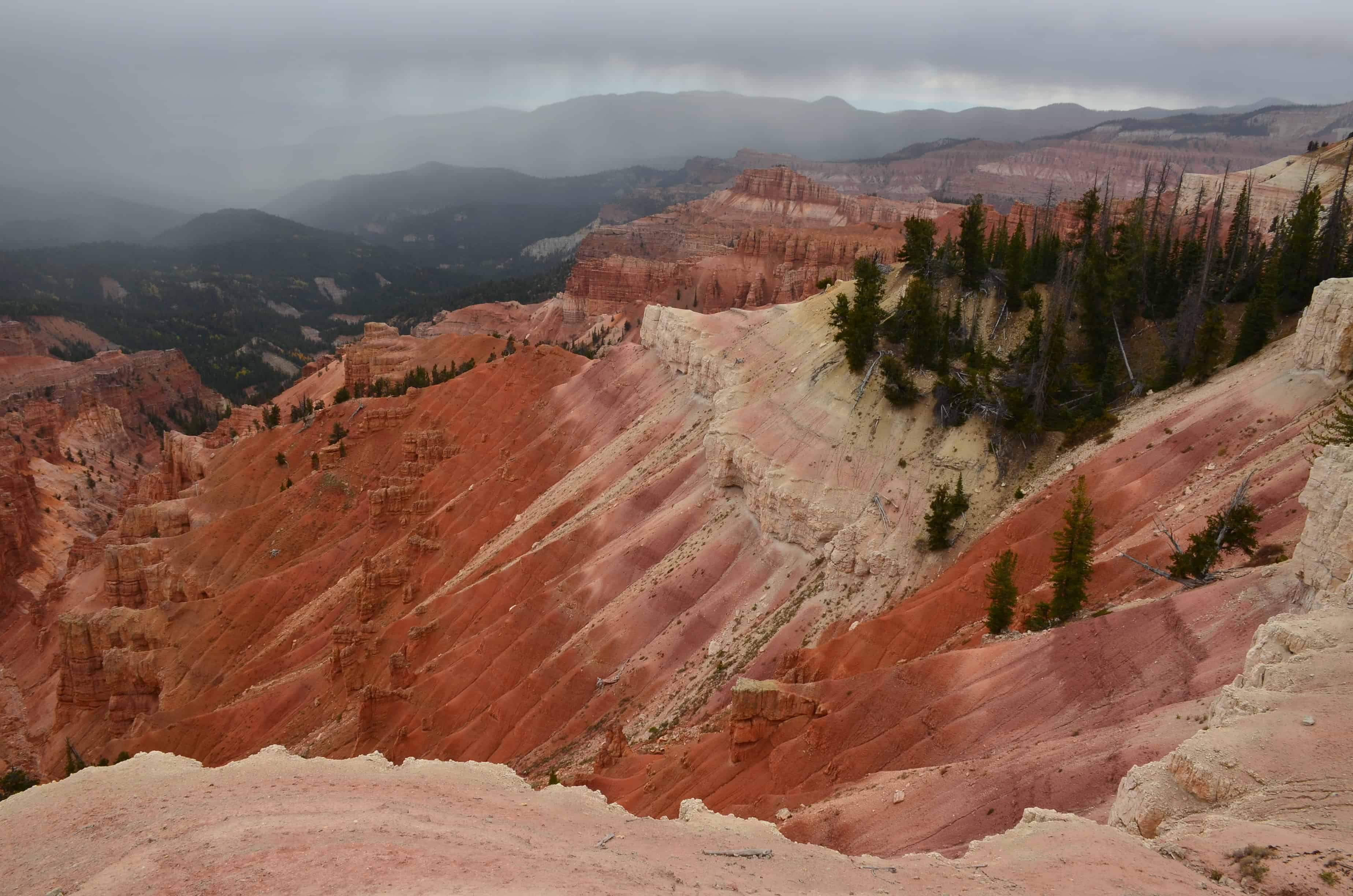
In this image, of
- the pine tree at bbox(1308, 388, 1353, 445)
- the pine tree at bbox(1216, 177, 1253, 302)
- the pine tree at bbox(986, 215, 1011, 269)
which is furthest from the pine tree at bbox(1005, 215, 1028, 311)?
the pine tree at bbox(1308, 388, 1353, 445)

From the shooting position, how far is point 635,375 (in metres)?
64.8

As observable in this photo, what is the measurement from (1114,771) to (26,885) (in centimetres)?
1895

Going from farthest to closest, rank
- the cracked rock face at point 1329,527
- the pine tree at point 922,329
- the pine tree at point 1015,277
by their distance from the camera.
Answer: the pine tree at point 1015,277 < the pine tree at point 922,329 < the cracked rock face at point 1329,527

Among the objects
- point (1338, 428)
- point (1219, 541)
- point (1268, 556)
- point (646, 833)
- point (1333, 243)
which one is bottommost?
point (646, 833)

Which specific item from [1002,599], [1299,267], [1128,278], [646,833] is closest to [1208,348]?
[1299,267]

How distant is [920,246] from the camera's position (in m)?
48.5

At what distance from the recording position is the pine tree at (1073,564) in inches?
998

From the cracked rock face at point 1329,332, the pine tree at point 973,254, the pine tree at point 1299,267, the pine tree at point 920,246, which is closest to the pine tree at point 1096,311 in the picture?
the pine tree at point 973,254

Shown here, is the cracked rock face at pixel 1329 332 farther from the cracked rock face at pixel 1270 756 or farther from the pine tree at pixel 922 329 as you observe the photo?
the cracked rock face at pixel 1270 756

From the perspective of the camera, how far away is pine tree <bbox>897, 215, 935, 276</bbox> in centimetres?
4838

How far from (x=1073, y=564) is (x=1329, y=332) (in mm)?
13046

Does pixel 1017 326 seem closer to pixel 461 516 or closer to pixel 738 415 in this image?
pixel 738 415

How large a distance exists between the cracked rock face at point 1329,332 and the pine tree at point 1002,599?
13.1 metres

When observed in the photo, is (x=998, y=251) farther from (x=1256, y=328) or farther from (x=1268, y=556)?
(x=1268, y=556)
